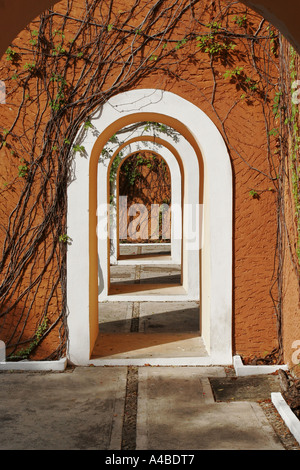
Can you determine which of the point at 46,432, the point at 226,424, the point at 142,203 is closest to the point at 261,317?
the point at 226,424

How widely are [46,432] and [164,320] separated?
4.04 metres

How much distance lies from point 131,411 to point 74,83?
3558 mm

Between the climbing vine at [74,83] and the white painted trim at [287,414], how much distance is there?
4.65 feet

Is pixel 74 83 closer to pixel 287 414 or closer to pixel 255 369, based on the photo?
pixel 255 369

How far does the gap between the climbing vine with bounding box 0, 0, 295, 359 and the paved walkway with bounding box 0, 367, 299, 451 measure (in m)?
0.88

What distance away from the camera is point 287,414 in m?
4.62

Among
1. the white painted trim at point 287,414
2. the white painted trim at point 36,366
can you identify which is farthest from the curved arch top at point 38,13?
the white painted trim at point 36,366

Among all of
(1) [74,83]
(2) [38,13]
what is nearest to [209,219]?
(1) [74,83]

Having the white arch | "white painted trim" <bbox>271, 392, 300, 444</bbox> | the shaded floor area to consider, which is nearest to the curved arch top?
"white painted trim" <bbox>271, 392, 300, 444</bbox>

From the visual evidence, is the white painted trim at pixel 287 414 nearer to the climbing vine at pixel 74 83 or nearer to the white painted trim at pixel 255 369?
the white painted trim at pixel 255 369

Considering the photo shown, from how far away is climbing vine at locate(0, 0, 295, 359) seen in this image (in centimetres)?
617

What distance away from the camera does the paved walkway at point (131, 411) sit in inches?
170

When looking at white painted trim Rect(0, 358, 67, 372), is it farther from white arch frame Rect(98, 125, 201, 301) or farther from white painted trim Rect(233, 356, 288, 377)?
white arch frame Rect(98, 125, 201, 301)
